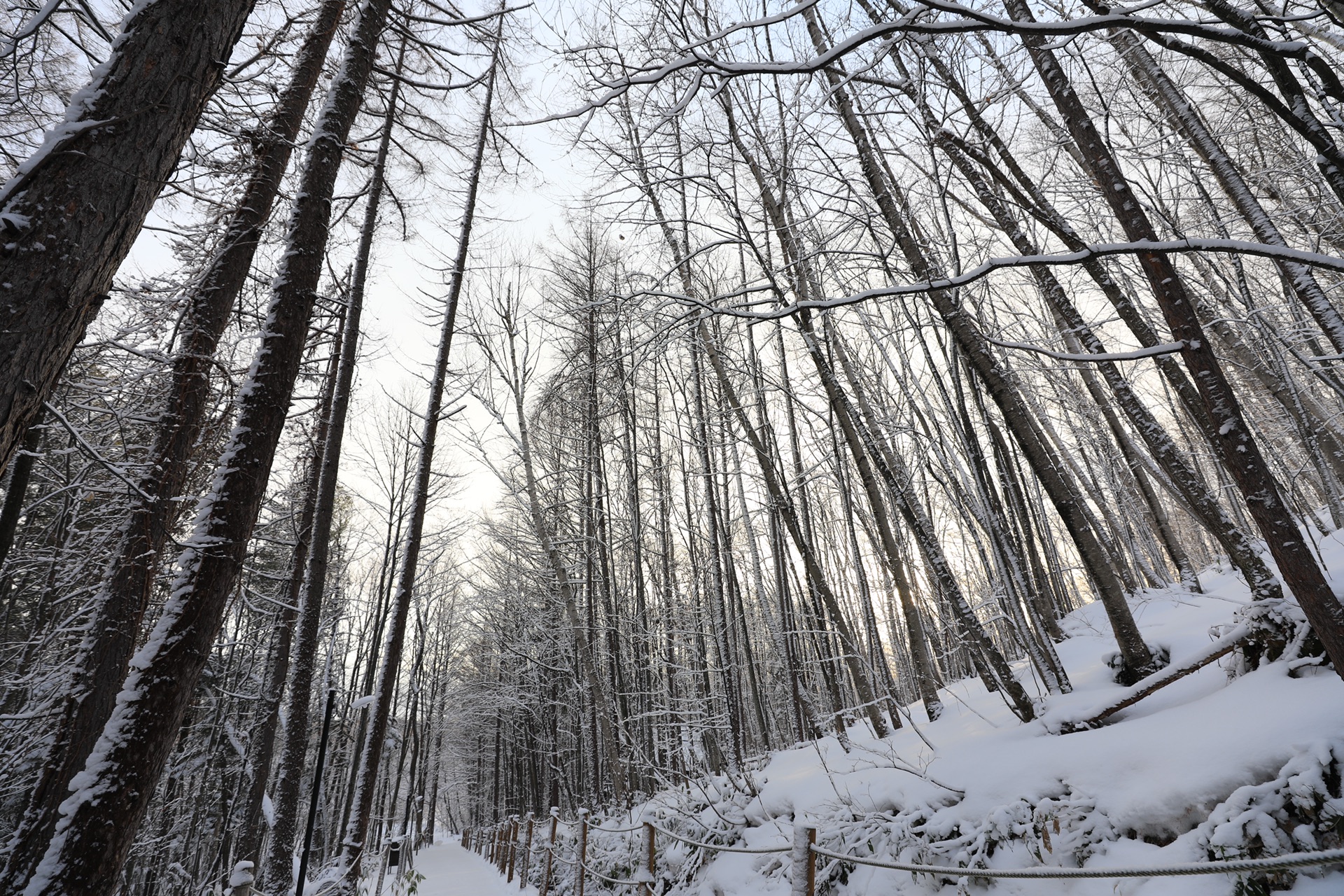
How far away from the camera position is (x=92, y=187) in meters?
1.99

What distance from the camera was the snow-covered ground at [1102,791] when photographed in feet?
7.43

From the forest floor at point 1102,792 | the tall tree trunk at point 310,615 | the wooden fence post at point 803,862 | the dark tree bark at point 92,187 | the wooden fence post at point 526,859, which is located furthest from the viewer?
the wooden fence post at point 526,859

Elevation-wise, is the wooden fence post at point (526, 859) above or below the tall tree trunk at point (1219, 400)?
below

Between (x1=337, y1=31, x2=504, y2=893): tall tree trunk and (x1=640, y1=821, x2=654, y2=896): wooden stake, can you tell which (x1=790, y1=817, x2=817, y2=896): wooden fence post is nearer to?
(x1=640, y1=821, x2=654, y2=896): wooden stake

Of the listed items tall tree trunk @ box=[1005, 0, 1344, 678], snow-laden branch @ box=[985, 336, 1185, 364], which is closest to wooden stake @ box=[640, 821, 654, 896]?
tall tree trunk @ box=[1005, 0, 1344, 678]

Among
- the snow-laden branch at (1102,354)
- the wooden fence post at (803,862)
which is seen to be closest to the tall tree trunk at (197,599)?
the wooden fence post at (803,862)

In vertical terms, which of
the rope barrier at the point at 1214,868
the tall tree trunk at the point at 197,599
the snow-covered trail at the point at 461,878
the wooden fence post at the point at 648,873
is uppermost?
the tall tree trunk at the point at 197,599

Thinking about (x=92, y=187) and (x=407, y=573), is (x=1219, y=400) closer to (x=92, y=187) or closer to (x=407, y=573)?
(x=92, y=187)

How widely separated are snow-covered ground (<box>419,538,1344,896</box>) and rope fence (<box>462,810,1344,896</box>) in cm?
15

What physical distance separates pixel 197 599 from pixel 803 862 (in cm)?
345

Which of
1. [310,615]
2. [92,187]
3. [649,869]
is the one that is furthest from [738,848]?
[310,615]

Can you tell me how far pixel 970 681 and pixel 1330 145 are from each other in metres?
7.21

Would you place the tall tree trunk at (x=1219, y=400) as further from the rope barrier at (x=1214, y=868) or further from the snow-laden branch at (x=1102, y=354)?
the rope barrier at (x=1214, y=868)

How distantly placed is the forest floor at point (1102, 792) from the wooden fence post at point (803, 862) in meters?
1.10
